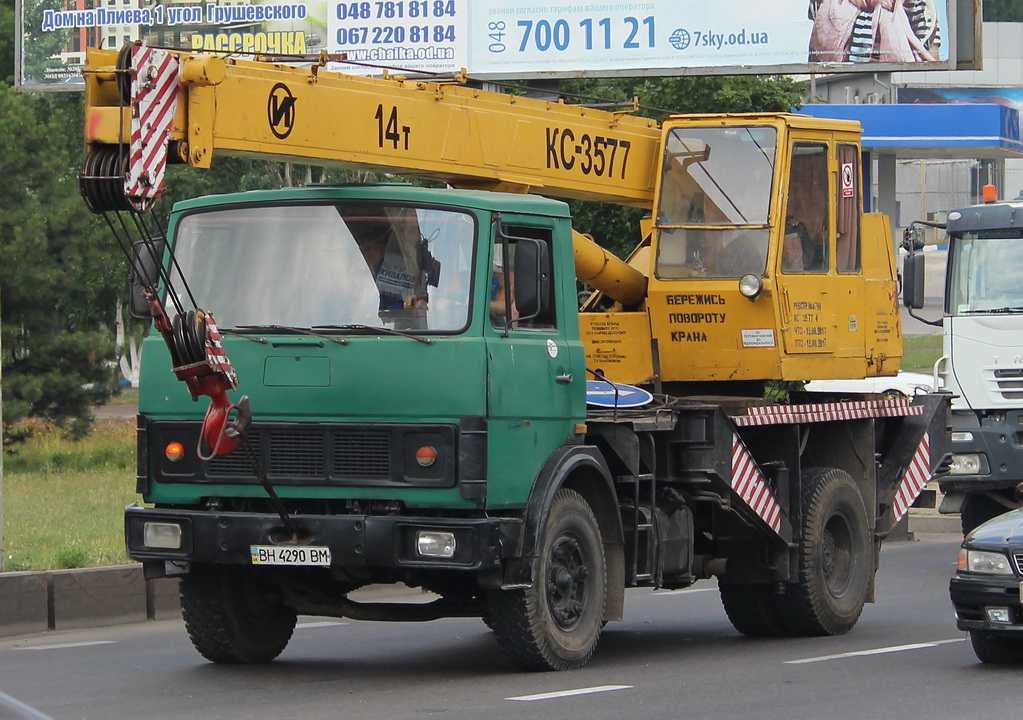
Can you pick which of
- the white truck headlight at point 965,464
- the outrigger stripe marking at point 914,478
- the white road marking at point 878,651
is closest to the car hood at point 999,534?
the white road marking at point 878,651

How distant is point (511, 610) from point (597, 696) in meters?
0.76

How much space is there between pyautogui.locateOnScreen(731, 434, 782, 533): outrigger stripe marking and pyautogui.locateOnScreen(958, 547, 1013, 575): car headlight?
160 centimetres

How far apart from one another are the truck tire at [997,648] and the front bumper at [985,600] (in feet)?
0.51

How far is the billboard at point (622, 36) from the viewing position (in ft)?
72.5

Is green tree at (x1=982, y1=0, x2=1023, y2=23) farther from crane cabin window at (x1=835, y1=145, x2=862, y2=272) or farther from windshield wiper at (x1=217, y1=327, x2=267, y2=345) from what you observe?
windshield wiper at (x1=217, y1=327, x2=267, y2=345)

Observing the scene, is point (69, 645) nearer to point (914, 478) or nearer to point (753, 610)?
point (753, 610)

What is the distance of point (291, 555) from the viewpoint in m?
9.53

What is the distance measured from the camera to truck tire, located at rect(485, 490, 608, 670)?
31.9 ft

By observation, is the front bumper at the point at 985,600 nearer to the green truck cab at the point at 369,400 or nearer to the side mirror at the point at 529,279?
the green truck cab at the point at 369,400

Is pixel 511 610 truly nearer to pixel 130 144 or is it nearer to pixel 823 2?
pixel 130 144

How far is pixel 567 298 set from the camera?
10430 mm

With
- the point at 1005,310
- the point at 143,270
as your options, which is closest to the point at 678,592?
the point at 1005,310

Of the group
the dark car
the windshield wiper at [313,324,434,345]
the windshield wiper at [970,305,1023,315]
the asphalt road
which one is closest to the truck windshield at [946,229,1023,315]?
the windshield wiper at [970,305,1023,315]

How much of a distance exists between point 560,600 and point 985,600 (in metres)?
2.43
